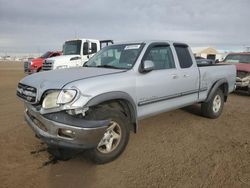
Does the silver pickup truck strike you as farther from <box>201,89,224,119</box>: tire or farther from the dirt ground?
<box>201,89,224,119</box>: tire

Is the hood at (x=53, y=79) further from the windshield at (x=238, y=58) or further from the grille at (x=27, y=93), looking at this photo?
the windshield at (x=238, y=58)

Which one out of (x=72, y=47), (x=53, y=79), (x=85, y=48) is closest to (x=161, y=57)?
(x=53, y=79)

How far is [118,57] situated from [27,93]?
5.89 ft

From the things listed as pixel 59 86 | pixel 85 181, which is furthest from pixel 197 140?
pixel 59 86

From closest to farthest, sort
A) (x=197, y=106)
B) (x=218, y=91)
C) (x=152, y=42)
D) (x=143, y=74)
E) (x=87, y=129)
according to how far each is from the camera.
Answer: (x=87, y=129) < (x=143, y=74) < (x=152, y=42) < (x=218, y=91) < (x=197, y=106)

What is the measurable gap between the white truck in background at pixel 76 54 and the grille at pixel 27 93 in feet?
29.2

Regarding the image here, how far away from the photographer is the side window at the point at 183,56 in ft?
17.2

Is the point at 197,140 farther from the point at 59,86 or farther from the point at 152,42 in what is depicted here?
the point at 59,86

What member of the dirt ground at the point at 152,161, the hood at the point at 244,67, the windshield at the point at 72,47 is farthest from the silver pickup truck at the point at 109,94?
the windshield at the point at 72,47

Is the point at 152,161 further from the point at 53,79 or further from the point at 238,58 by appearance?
the point at 238,58

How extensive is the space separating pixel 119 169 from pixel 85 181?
0.56 m

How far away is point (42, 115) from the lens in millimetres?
3416

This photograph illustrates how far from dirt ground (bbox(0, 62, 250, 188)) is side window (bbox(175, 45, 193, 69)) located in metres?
1.45

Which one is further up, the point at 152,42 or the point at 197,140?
the point at 152,42
